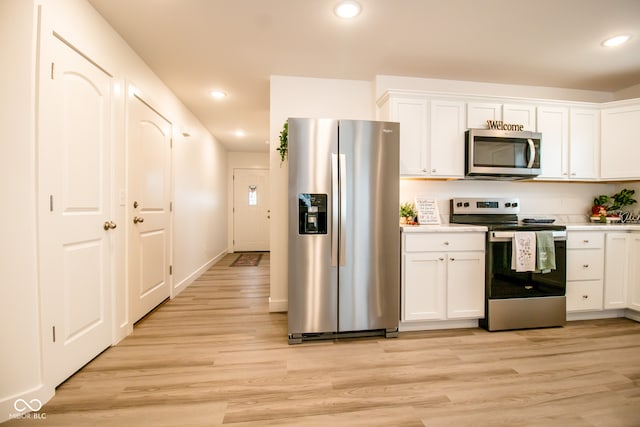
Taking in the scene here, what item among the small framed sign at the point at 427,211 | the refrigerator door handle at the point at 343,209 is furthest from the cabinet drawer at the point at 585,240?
the refrigerator door handle at the point at 343,209

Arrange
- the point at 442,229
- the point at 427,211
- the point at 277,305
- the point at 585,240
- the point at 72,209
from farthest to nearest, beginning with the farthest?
the point at 277,305 < the point at 427,211 < the point at 585,240 < the point at 442,229 < the point at 72,209

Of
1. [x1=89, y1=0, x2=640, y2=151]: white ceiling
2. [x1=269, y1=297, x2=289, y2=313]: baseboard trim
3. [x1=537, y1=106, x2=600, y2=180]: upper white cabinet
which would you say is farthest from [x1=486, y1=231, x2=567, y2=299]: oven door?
[x1=269, y1=297, x2=289, y2=313]: baseboard trim

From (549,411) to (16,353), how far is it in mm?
2867

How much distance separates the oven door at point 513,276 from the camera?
2.44 meters

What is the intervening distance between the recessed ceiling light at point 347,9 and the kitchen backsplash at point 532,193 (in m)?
1.60

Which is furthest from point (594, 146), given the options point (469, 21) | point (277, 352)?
point (277, 352)

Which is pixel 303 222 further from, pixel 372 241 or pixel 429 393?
pixel 429 393

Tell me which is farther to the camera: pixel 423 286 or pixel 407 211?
pixel 407 211

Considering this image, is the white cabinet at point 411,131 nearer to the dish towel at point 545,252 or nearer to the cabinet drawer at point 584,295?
the dish towel at point 545,252

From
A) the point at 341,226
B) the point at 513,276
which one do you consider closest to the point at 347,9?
the point at 341,226

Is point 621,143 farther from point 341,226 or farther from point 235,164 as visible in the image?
point 235,164

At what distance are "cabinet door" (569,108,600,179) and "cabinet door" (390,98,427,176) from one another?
5.46 feet

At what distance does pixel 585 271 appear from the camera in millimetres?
2656

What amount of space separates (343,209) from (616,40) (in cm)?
270
